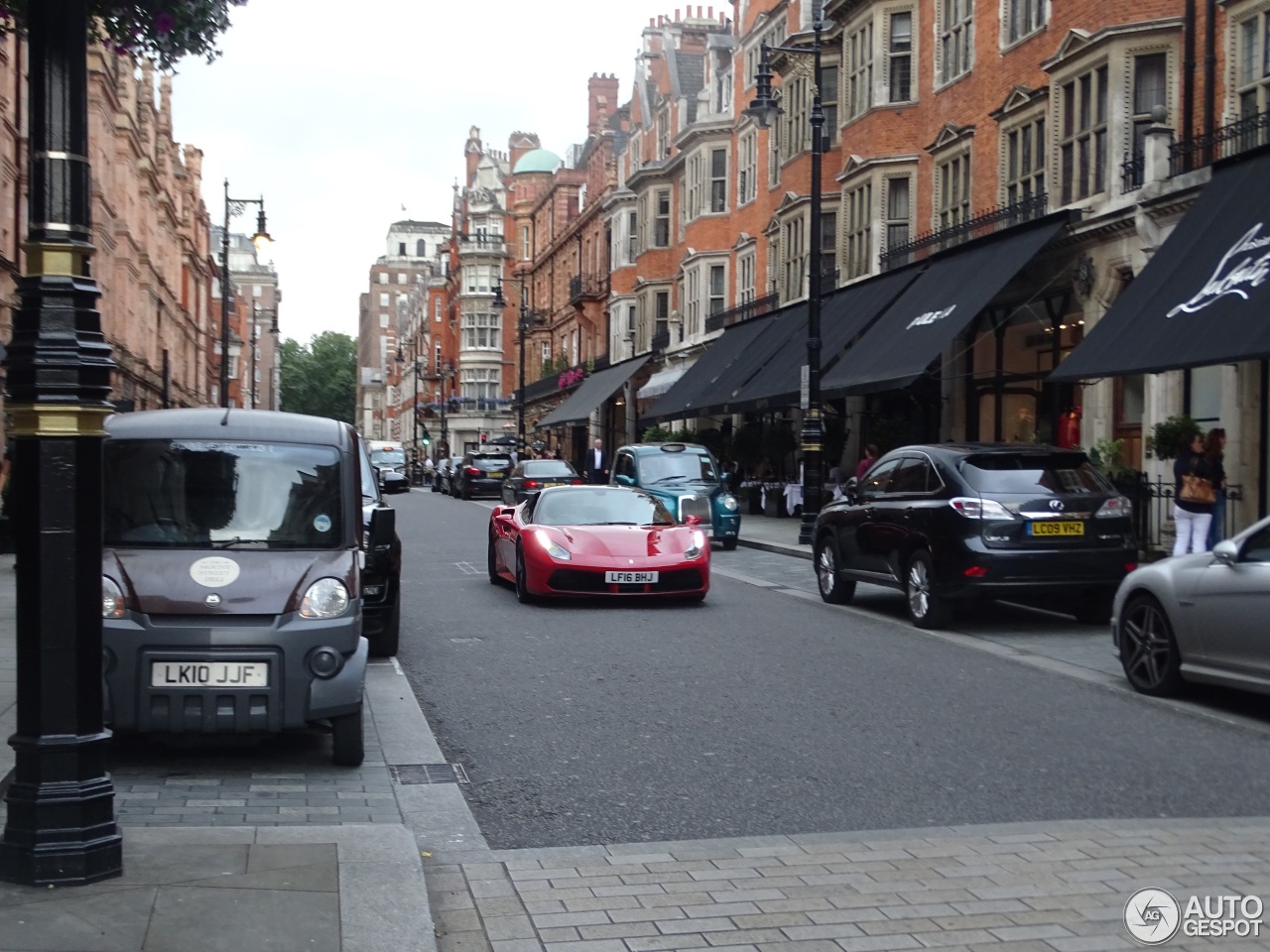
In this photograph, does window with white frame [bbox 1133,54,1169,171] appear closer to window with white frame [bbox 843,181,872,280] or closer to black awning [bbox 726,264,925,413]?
black awning [bbox 726,264,925,413]

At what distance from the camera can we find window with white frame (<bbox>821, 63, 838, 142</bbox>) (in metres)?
33.7

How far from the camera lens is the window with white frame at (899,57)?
29.4 metres

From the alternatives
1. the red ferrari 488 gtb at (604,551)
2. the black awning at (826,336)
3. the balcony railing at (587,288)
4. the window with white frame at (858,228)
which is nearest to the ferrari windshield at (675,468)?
the black awning at (826,336)

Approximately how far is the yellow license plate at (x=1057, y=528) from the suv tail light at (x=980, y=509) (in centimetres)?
22

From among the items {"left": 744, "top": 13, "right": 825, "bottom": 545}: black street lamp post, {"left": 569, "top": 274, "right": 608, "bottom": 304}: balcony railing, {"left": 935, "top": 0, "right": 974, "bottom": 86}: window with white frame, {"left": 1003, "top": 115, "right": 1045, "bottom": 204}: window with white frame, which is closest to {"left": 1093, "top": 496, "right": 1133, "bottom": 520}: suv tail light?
{"left": 744, "top": 13, "right": 825, "bottom": 545}: black street lamp post

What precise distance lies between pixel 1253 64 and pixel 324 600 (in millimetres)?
15815

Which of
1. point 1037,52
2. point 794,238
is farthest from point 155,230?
point 1037,52

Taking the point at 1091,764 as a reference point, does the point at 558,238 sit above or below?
above

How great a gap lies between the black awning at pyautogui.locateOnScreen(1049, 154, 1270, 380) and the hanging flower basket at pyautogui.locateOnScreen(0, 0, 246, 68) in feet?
32.3

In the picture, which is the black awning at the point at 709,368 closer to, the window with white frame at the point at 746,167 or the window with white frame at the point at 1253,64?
the window with white frame at the point at 746,167

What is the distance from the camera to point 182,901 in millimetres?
4539

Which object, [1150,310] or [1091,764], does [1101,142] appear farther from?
[1091,764]

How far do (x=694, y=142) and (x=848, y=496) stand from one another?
31.6 m

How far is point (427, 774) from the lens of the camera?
23.5 feet
